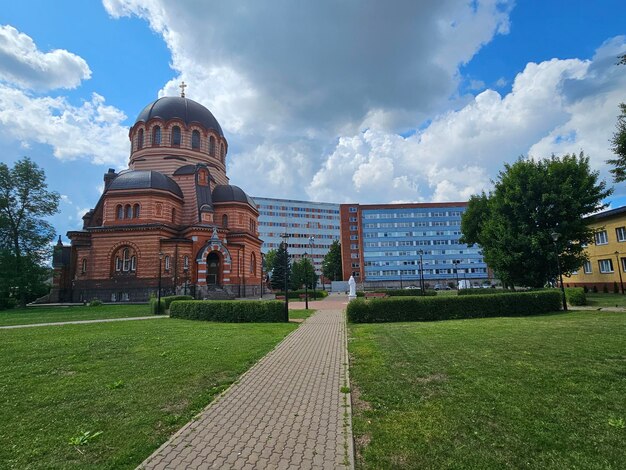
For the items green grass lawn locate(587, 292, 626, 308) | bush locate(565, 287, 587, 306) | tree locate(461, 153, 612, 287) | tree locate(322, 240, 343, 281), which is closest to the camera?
green grass lawn locate(587, 292, 626, 308)

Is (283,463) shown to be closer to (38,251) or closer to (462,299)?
(462,299)

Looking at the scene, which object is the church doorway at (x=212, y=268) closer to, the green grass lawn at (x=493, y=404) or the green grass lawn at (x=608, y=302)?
the green grass lawn at (x=493, y=404)

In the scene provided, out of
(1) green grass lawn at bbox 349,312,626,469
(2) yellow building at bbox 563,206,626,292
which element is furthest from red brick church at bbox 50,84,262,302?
(2) yellow building at bbox 563,206,626,292

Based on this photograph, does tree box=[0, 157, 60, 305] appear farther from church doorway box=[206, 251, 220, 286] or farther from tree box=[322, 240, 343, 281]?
tree box=[322, 240, 343, 281]

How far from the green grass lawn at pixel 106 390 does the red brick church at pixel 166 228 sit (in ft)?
79.4

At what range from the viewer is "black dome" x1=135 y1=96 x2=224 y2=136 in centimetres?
4494

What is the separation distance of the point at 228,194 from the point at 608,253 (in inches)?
1579

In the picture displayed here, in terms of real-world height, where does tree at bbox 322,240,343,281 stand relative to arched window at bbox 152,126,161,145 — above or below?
below

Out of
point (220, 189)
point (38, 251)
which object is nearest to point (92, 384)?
point (38, 251)

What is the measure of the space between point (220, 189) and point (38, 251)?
20.2m

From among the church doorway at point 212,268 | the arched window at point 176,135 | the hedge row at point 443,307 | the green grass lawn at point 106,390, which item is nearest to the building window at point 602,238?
the hedge row at point 443,307

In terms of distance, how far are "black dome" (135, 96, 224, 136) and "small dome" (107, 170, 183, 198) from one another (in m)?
10.2

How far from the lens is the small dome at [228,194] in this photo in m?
43.4

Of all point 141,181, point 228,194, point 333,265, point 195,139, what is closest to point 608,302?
point 228,194
